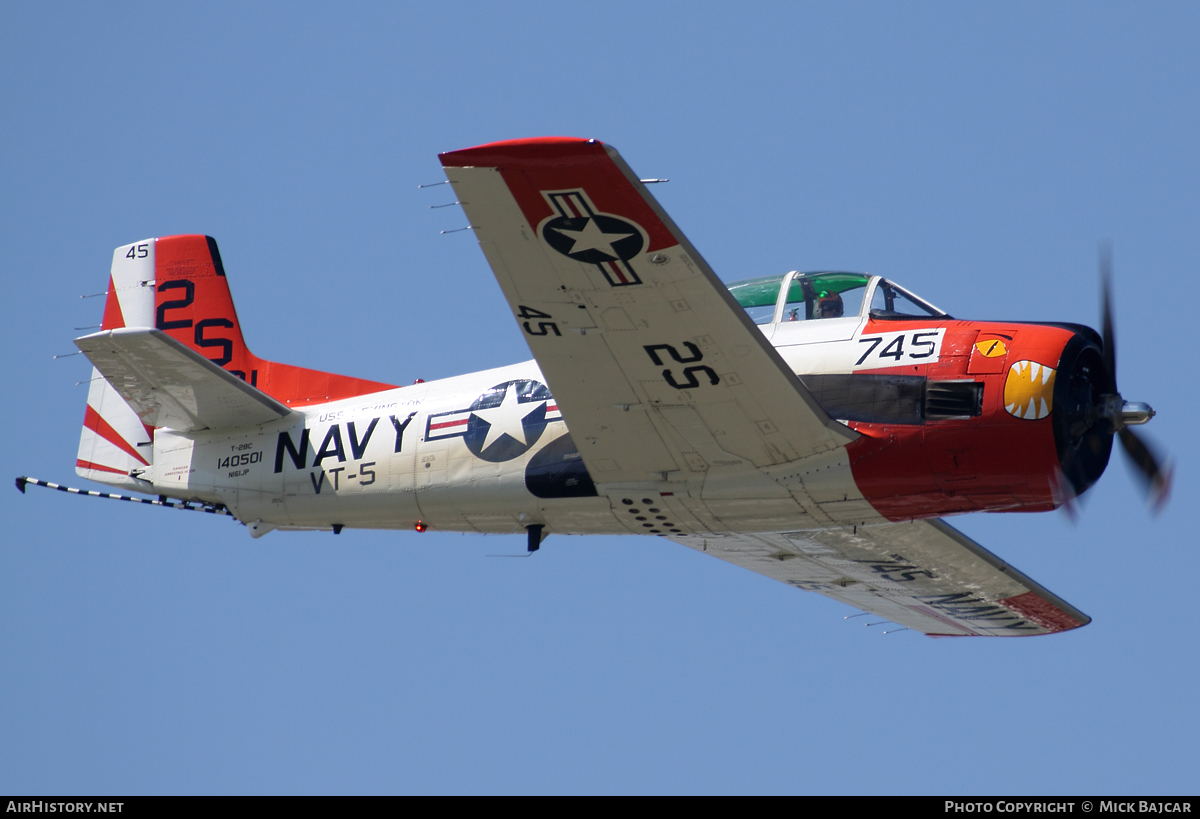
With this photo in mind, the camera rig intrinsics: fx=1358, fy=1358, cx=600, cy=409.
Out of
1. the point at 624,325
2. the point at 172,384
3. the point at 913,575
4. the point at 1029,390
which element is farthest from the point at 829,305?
the point at 172,384

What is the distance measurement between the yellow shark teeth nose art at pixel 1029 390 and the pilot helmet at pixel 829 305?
6.06ft

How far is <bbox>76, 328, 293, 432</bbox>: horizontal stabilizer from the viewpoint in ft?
47.5

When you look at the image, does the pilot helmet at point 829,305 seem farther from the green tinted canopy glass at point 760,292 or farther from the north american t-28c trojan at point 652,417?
the green tinted canopy glass at point 760,292

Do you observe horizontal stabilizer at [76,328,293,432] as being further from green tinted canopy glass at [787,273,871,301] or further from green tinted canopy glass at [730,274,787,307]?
green tinted canopy glass at [787,273,871,301]

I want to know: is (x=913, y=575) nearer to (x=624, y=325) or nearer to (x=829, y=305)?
(x=829, y=305)

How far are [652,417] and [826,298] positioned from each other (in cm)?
206

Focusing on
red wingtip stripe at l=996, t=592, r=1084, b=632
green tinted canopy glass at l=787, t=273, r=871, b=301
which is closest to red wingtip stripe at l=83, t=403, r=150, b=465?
green tinted canopy glass at l=787, t=273, r=871, b=301

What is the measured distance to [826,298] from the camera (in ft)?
42.6

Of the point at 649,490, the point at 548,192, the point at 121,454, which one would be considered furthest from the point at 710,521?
the point at 121,454

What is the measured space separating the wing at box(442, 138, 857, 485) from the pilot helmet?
1298mm

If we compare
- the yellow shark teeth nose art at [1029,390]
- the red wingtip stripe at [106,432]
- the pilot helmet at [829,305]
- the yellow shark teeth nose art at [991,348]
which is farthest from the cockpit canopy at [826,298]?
the red wingtip stripe at [106,432]

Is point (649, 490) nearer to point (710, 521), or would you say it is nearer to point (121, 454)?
point (710, 521)

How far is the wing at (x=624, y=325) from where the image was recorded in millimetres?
10664

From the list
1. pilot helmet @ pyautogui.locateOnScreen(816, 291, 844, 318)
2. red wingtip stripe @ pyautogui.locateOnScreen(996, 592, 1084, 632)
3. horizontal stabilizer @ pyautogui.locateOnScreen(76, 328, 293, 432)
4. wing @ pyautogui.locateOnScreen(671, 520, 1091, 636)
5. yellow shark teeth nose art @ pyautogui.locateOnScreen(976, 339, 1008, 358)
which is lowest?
red wingtip stripe @ pyautogui.locateOnScreen(996, 592, 1084, 632)
